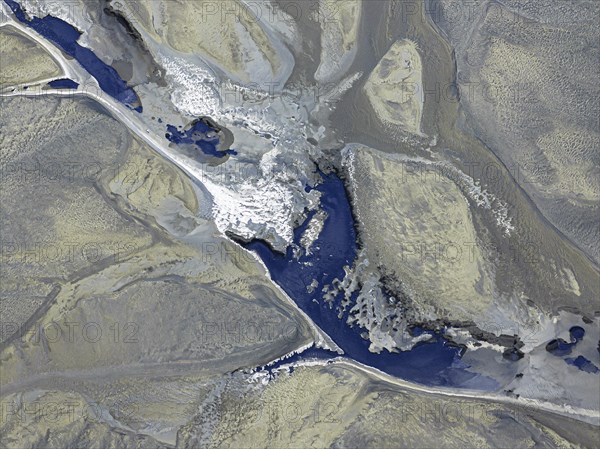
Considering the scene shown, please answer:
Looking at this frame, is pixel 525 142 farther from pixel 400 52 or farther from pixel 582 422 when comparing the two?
pixel 582 422

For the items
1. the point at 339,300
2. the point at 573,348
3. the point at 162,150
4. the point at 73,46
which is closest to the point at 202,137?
the point at 162,150

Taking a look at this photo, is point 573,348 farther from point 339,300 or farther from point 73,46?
point 73,46

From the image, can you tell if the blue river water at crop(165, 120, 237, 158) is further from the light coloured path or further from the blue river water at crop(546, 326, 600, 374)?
the blue river water at crop(546, 326, 600, 374)

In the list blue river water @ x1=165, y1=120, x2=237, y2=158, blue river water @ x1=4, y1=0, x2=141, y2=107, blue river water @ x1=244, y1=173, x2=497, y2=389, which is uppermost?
blue river water @ x1=4, y1=0, x2=141, y2=107

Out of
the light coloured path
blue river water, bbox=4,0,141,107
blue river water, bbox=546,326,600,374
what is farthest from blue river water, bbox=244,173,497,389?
blue river water, bbox=4,0,141,107

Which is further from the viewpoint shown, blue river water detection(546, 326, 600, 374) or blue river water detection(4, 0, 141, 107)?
blue river water detection(4, 0, 141, 107)

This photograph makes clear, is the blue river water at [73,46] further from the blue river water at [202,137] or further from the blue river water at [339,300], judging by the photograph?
the blue river water at [339,300]
